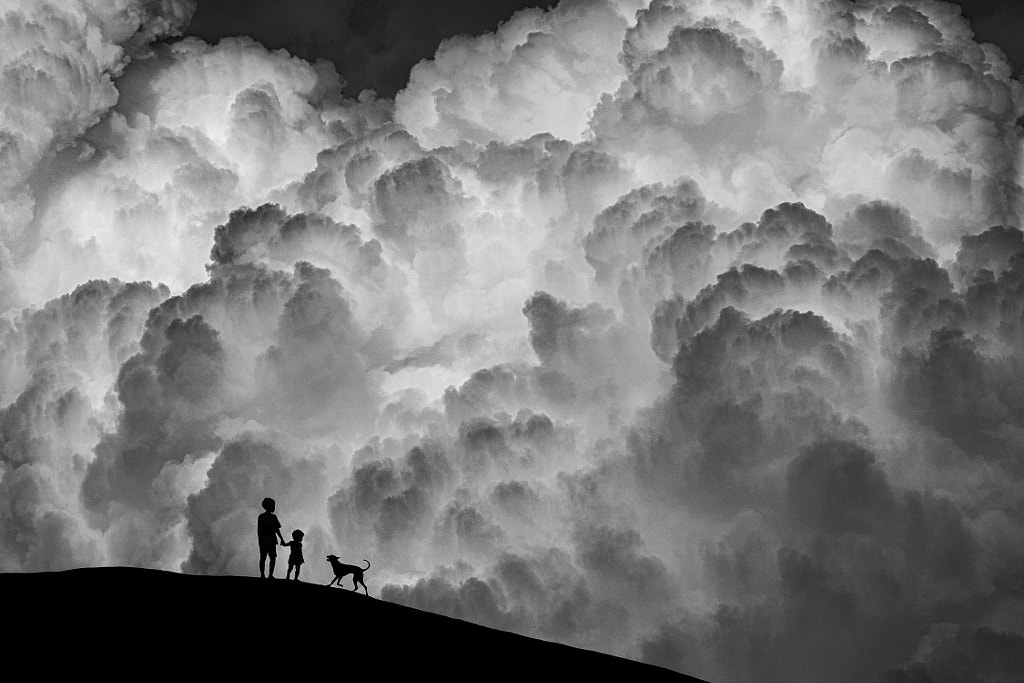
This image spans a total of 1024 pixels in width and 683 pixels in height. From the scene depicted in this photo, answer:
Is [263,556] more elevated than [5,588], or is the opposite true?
[263,556]

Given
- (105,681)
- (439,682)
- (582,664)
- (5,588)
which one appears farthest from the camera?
(582,664)

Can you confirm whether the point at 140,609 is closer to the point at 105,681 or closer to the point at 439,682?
the point at 105,681

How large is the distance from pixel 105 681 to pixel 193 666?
232cm

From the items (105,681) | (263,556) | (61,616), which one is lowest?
(105,681)

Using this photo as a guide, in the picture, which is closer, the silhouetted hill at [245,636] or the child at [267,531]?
the silhouetted hill at [245,636]

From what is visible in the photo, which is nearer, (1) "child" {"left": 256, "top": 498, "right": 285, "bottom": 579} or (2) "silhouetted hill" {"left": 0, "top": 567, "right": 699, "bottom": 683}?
(2) "silhouetted hill" {"left": 0, "top": 567, "right": 699, "bottom": 683}

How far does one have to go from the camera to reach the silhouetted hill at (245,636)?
1176 inches

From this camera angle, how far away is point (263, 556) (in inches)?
1462

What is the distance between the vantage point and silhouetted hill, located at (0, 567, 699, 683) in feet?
98.0

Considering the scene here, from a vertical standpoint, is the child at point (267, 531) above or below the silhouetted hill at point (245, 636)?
above

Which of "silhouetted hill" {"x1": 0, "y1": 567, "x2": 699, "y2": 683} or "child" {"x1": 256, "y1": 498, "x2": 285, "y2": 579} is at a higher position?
"child" {"x1": 256, "y1": 498, "x2": 285, "y2": 579}

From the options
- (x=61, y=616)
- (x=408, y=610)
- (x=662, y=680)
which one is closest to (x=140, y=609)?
(x=61, y=616)

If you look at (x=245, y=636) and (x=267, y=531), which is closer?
(x=245, y=636)

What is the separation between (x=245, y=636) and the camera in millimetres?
31781
